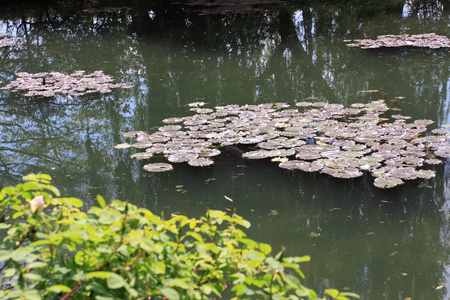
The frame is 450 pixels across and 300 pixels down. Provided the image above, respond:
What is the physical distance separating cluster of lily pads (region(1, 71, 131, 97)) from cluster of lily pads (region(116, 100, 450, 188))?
67.2 inches

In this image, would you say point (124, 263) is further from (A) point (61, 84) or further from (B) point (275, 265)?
(A) point (61, 84)

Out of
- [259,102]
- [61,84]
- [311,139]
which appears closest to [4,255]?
[311,139]

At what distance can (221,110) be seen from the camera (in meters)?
4.55

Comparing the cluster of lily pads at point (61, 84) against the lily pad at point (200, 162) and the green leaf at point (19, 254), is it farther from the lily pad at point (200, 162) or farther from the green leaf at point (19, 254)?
the green leaf at point (19, 254)

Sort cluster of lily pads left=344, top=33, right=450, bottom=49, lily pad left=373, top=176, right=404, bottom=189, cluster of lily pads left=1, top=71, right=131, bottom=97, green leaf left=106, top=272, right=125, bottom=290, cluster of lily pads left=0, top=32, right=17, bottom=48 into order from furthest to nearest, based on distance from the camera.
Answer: cluster of lily pads left=0, top=32, right=17, bottom=48 → cluster of lily pads left=344, top=33, right=450, bottom=49 → cluster of lily pads left=1, top=71, right=131, bottom=97 → lily pad left=373, top=176, right=404, bottom=189 → green leaf left=106, top=272, right=125, bottom=290

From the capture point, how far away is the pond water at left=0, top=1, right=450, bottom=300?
8.28ft

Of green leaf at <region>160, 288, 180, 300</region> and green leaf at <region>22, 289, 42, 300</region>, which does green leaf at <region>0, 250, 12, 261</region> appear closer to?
→ green leaf at <region>22, 289, 42, 300</region>

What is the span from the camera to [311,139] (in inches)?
147

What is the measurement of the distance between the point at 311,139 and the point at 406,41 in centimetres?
397

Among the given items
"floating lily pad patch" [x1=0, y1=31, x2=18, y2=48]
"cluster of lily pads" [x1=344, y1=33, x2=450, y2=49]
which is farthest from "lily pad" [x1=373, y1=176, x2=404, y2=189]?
"floating lily pad patch" [x1=0, y1=31, x2=18, y2=48]

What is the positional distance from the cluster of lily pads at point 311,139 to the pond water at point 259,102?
9 cm

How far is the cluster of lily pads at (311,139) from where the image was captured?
3.21 m

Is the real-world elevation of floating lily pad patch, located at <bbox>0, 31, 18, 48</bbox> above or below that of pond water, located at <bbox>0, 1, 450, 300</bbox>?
above

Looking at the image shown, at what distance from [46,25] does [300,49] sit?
6157 mm
